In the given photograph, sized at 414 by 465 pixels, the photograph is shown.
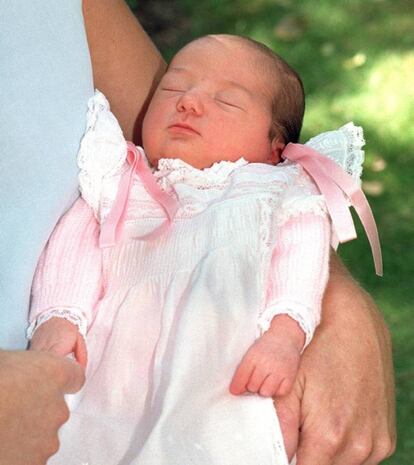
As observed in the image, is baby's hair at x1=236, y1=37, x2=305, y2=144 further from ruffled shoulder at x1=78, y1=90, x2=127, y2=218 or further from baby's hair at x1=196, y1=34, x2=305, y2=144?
ruffled shoulder at x1=78, y1=90, x2=127, y2=218

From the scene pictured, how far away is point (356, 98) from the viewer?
4648 mm

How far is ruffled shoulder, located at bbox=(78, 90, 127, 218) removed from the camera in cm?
219

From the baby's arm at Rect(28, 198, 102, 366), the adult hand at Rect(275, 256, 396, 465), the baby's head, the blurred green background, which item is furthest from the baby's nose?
the blurred green background

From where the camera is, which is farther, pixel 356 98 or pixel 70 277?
pixel 356 98

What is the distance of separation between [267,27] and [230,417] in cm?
341

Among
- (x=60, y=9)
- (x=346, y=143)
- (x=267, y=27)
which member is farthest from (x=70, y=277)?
(x=267, y=27)

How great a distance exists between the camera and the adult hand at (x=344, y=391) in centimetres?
204

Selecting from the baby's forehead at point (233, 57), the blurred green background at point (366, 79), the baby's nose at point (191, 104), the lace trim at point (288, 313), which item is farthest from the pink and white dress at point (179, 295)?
the blurred green background at point (366, 79)

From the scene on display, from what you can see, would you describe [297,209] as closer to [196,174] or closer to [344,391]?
[196,174]

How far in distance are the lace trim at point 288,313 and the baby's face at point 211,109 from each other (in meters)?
0.43

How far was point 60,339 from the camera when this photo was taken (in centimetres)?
202

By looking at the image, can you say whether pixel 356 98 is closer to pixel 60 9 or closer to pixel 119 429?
pixel 60 9

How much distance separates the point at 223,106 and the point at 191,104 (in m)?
0.08

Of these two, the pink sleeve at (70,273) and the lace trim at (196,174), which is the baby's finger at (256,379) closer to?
the pink sleeve at (70,273)
